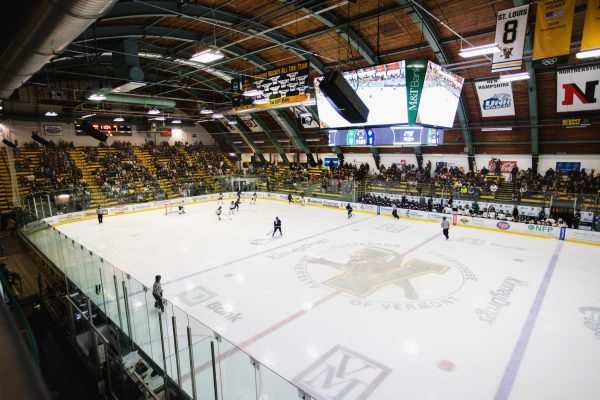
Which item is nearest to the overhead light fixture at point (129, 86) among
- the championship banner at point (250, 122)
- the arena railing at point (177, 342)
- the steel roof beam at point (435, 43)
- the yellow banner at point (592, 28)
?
the arena railing at point (177, 342)

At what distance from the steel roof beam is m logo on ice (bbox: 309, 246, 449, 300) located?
1041 centimetres

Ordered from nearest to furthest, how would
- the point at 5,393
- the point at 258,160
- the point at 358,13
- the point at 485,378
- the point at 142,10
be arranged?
the point at 5,393
the point at 485,378
the point at 142,10
the point at 358,13
the point at 258,160

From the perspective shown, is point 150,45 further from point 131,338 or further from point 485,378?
point 485,378

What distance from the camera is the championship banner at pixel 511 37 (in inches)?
462

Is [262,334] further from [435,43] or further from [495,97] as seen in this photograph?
[495,97]

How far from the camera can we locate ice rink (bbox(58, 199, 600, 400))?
6.78m

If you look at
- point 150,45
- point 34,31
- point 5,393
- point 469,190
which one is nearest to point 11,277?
point 34,31

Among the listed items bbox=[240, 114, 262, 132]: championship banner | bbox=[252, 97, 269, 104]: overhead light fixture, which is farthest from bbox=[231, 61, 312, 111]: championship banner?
bbox=[240, 114, 262, 132]: championship banner

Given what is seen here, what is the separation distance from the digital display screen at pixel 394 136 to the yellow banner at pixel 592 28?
571 centimetres

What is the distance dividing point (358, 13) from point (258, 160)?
28.2 m

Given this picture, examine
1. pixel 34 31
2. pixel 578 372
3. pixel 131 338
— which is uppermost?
pixel 34 31

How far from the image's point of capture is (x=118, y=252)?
14.9 m

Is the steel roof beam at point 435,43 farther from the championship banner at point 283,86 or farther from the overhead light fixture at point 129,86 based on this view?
the overhead light fixture at point 129,86

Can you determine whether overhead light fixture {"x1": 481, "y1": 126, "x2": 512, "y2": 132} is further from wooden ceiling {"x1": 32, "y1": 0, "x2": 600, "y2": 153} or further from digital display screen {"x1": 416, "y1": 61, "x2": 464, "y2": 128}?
digital display screen {"x1": 416, "y1": 61, "x2": 464, "y2": 128}
